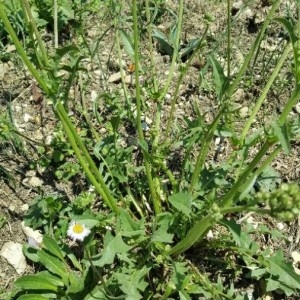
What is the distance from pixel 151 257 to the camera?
251cm

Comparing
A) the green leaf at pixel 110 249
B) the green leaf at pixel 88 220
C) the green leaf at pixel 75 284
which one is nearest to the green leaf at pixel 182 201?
the green leaf at pixel 110 249

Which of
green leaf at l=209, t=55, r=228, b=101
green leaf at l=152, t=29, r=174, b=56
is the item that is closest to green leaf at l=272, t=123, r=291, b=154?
green leaf at l=209, t=55, r=228, b=101

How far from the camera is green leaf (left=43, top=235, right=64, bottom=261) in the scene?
96.9 inches

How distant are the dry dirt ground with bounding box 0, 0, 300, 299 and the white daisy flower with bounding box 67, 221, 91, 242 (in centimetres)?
37

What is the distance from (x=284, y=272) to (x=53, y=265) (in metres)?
1.04

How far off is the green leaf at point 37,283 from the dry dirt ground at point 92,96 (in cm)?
23

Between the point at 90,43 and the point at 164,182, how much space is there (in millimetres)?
1200

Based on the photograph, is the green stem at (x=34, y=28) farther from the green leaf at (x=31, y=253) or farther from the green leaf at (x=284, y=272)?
the green leaf at (x=284, y=272)

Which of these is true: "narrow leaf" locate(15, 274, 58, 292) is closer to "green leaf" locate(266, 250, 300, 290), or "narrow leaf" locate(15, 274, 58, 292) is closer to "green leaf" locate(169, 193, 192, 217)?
"green leaf" locate(169, 193, 192, 217)

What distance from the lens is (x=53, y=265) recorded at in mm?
2502

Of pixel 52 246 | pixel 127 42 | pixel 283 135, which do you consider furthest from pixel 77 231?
pixel 283 135

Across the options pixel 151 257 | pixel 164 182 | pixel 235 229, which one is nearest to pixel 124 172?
pixel 164 182

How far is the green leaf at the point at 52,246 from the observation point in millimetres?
2461

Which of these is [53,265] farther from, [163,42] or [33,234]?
[163,42]
